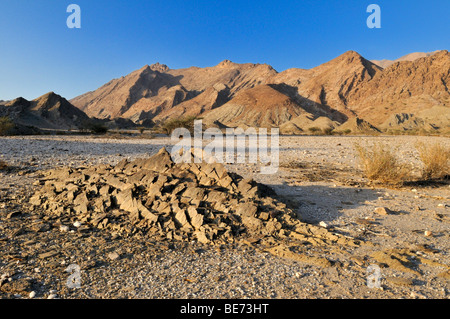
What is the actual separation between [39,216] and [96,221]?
1.25 meters

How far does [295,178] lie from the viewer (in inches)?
357

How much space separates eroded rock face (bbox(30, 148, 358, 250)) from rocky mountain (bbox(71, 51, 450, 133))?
4672 centimetres

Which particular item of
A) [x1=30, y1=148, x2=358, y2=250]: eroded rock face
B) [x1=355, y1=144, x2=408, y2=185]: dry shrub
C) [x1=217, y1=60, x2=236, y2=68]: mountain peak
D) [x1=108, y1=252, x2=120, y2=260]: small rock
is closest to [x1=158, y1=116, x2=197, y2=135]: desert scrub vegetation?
[x1=355, y1=144, x2=408, y2=185]: dry shrub

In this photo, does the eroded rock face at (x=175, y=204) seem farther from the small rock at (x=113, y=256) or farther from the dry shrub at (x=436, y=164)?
the dry shrub at (x=436, y=164)

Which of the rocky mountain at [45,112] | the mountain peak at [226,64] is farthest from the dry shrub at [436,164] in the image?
the mountain peak at [226,64]

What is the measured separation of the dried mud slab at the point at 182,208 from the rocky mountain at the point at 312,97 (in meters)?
46.8

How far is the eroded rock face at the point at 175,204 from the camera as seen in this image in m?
4.48

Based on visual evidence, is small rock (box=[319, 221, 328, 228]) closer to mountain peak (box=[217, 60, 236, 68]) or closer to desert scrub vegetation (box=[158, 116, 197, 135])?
desert scrub vegetation (box=[158, 116, 197, 135])

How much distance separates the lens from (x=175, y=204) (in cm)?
491

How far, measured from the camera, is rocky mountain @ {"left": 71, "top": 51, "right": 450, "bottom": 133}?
71438 mm

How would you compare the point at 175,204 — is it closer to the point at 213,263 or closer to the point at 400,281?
the point at 213,263
